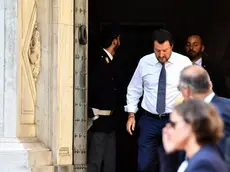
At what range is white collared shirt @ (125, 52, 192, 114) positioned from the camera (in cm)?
726

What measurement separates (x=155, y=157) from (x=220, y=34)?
138 inches

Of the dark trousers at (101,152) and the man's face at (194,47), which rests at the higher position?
the man's face at (194,47)

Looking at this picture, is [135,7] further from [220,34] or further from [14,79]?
[14,79]

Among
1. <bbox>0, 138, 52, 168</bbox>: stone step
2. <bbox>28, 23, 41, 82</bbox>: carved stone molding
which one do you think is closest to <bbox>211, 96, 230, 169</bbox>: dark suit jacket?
<bbox>0, 138, 52, 168</bbox>: stone step

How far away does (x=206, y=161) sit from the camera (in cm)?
340

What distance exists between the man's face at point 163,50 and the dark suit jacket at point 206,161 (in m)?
3.62

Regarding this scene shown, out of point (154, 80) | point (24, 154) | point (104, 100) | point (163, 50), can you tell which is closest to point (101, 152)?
point (104, 100)

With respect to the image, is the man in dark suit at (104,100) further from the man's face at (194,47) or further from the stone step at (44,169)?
the man's face at (194,47)

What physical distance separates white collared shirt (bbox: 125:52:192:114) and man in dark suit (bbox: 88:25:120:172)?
0.51 meters

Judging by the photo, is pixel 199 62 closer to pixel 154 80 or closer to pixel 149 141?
pixel 154 80

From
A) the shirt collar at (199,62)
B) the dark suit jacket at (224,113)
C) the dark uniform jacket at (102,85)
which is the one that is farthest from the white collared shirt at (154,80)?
the dark suit jacket at (224,113)

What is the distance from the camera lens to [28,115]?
7578 mm

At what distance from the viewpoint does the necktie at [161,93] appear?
724 centimetres

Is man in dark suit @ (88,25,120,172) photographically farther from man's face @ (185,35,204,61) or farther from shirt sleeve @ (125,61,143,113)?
man's face @ (185,35,204,61)
